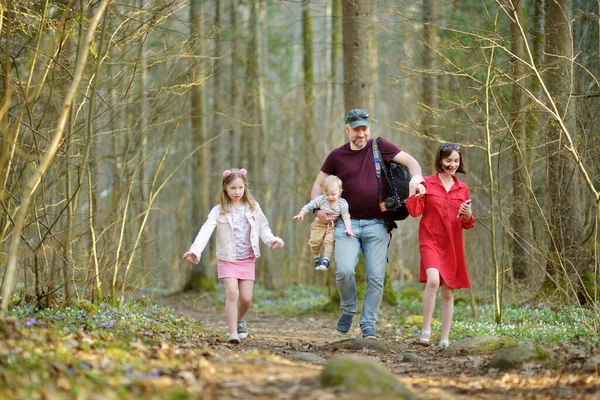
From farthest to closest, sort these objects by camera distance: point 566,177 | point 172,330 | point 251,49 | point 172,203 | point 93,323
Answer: point 172,203
point 251,49
point 566,177
point 172,330
point 93,323

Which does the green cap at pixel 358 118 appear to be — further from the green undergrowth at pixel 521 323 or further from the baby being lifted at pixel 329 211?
the green undergrowth at pixel 521 323

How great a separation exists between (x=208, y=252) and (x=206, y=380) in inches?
687

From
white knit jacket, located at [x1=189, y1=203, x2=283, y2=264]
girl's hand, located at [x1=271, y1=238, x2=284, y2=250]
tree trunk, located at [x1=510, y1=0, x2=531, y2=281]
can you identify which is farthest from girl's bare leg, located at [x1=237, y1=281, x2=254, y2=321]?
tree trunk, located at [x1=510, y1=0, x2=531, y2=281]

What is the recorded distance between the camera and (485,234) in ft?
48.2

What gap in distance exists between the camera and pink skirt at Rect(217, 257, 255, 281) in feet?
27.1

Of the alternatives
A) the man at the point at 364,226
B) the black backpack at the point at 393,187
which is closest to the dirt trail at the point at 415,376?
the man at the point at 364,226

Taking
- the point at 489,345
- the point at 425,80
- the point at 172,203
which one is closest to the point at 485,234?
the point at 425,80

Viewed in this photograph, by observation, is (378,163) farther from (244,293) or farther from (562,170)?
(562,170)

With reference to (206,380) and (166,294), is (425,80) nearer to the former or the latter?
(166,294)

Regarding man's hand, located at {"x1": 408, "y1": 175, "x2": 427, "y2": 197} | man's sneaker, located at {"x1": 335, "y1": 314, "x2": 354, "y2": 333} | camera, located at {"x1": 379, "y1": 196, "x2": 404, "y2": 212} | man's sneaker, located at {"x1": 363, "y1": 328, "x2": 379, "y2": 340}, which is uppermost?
man's hand, located at {"x1": 408, "y1": 175, "x2": 427, "y2": 197}

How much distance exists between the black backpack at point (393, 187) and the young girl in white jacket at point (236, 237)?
126 cm

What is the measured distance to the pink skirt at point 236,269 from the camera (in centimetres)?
827

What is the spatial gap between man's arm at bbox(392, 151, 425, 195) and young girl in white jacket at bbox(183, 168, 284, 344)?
1.57 m

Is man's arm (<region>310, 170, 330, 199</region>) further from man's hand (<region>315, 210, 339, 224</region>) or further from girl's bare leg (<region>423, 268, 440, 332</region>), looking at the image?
girl's bare leg (<region>423, 268, 440, 332</region>)
